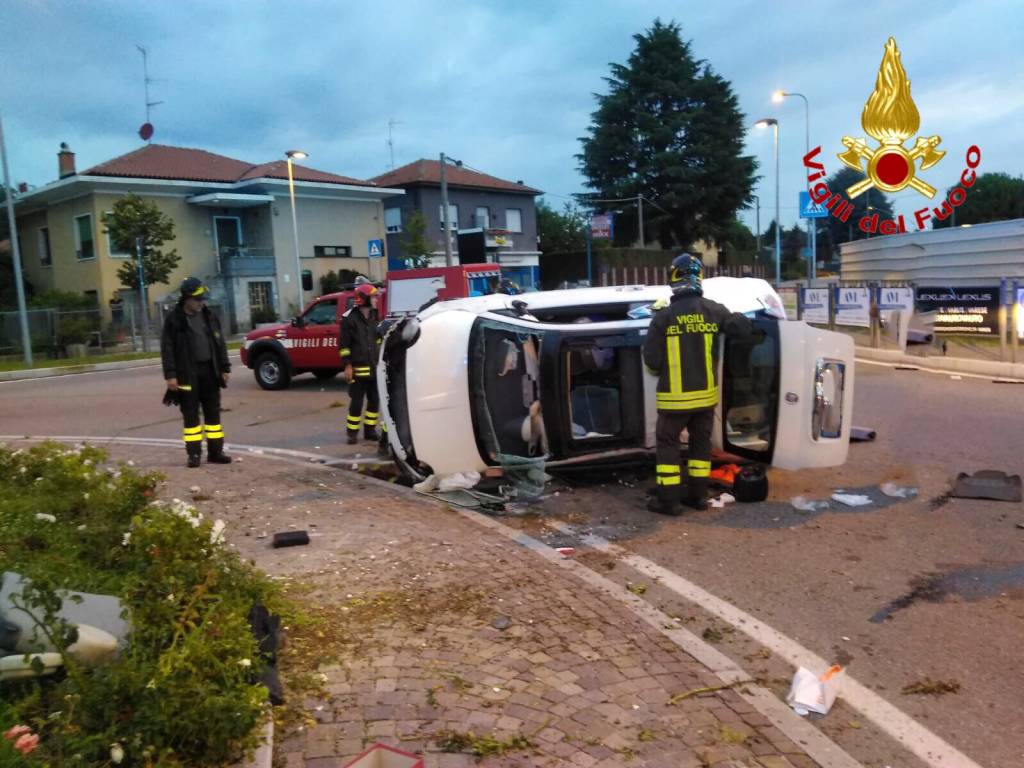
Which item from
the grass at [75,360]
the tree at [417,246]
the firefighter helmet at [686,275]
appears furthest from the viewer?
the tree at [417,246]

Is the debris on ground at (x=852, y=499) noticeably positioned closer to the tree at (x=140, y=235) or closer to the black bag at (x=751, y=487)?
the black bag at (x=751, y=487)

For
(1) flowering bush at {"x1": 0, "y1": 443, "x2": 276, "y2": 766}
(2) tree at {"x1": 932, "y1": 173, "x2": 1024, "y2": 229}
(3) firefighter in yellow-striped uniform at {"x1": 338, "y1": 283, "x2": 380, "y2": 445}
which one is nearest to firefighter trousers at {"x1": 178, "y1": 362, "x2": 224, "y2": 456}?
(3) firefighter in yellow-striped uniform at {"x1": 338, "y1": 283, "x2": 380, "y2": 445}

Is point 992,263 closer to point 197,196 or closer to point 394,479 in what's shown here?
point 394,479

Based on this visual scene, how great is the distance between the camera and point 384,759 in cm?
264

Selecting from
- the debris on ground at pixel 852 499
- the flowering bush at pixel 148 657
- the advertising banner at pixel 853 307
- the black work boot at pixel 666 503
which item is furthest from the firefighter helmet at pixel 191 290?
the advertising banner at pixel 853 307

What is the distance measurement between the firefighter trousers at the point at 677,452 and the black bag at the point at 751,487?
1.03 feet

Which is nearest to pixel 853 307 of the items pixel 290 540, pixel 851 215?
pixel 290 540

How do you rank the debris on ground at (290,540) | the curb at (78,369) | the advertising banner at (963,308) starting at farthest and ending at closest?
the curb at (78,369) < the advertising banner at (963,308) < the debris on ground at (290,540)

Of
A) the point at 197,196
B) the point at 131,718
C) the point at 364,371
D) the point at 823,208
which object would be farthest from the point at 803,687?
the point at 197,196

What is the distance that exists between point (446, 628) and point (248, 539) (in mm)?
2219

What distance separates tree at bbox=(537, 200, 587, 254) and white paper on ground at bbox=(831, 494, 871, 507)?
5293 centimetres

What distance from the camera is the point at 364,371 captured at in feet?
31.7

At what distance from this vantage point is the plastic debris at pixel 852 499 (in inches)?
265

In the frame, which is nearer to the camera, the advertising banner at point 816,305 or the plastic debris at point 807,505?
the plastic debris at point 807,505
